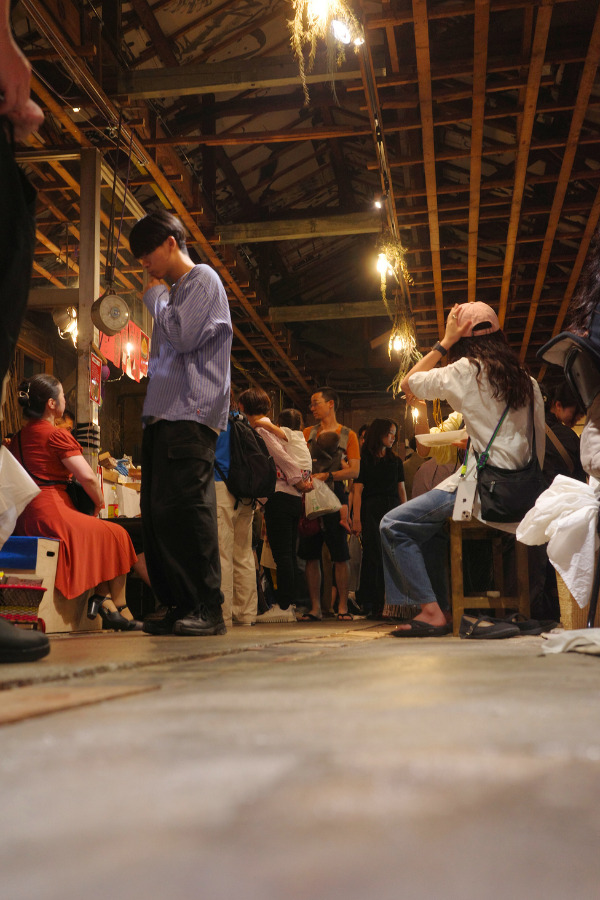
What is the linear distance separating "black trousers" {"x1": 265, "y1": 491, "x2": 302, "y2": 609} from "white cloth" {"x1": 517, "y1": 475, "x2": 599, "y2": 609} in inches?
115

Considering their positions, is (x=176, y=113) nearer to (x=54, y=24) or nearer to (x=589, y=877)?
(x=54, y=24)

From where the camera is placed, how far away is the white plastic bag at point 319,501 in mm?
5395

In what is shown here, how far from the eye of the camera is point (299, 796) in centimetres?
48

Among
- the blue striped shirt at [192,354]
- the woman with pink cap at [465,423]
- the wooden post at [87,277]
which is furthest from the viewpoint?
the wooden post at [87,277]

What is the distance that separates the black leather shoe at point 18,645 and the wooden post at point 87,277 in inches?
154

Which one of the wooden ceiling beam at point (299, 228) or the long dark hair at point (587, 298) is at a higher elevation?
the wooden ceiling beam at point (299, 228)

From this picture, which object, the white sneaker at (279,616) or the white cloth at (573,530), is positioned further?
the white sneaker at (279,616)

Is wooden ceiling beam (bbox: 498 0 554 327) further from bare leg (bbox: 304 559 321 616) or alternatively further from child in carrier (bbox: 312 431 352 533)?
bare leg (bbox: 304 559 321 616)

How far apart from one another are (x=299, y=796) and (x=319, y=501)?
495 centimetres

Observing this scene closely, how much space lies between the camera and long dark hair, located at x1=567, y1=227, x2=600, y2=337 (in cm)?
227

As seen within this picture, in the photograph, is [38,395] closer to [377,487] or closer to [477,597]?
[477,597]

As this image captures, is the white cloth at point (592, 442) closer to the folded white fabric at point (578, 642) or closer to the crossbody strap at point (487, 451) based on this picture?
the folded white fabric at point (578, 642)

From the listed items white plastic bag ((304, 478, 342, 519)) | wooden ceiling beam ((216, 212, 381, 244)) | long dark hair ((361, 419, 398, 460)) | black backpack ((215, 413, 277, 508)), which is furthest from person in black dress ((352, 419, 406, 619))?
wooden ceiling beam ((216, 212, 381, 244))

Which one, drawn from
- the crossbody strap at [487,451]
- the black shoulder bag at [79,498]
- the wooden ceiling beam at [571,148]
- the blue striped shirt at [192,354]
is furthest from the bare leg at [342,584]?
the wooden ceiling beam at [571,148]
